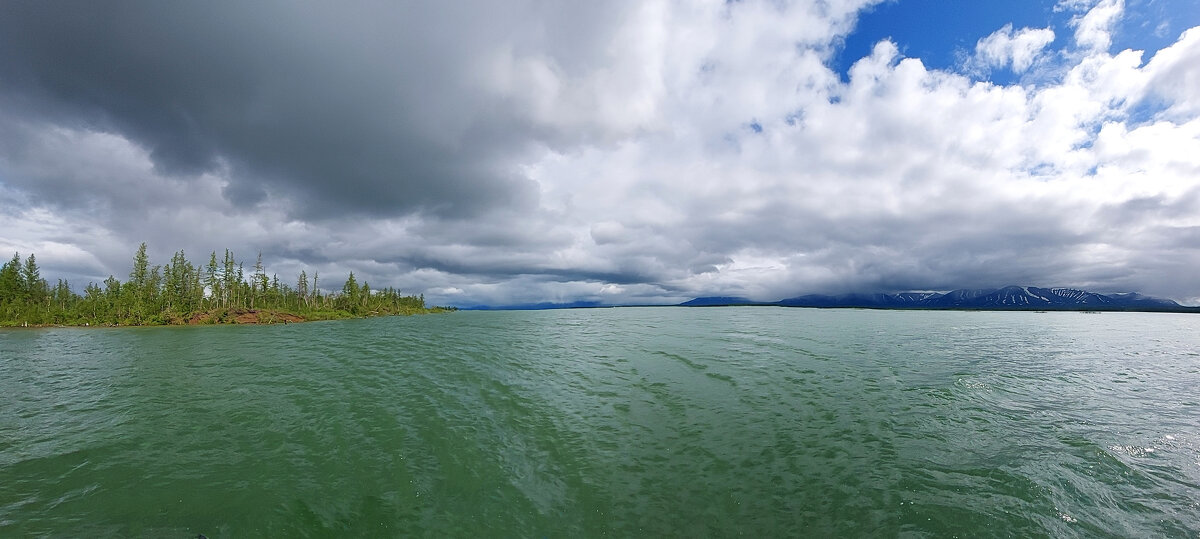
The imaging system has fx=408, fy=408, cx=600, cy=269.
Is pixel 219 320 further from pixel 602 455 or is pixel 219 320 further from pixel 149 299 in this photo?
pixel 602 455

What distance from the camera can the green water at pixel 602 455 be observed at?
10.7 metres

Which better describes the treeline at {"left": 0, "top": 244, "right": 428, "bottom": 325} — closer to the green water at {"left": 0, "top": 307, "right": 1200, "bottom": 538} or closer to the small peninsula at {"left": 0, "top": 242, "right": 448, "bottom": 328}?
the small peninsula at {"left": 0, "top": 242, "right": 448, "bottom": 328}

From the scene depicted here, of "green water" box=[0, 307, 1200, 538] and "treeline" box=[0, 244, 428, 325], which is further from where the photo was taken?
"treeline" box=[0, 244, 428, 325]

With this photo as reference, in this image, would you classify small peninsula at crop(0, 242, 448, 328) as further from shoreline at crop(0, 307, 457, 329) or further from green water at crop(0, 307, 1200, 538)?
green water at crop(0, 307, 1200, 538)

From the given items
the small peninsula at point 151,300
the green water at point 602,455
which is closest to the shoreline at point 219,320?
the small peninsula at point 151,300

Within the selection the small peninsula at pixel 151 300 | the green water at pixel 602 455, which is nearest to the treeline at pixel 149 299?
the small peninsula at pixel 151 300

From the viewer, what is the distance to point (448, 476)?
13.3 metres

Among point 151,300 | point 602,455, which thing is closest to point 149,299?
point 151,300

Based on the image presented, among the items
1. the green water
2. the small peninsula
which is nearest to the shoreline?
the small peninsula

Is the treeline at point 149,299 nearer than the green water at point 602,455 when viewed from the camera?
No

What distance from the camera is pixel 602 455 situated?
1505 centimetres

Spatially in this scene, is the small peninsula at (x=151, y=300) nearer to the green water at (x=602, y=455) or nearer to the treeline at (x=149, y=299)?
the treeline at (x=149, y=299)

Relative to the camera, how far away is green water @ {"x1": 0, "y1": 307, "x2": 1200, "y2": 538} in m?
10.7

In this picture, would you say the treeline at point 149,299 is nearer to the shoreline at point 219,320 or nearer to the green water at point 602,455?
the shoreline at point 219,320
